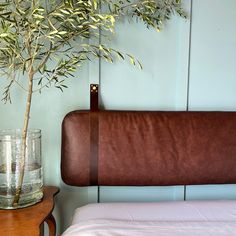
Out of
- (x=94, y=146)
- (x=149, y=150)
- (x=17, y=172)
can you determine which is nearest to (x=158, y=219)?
(x=149, y=150)

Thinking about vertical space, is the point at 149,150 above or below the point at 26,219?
above

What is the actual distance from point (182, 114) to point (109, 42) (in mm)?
583

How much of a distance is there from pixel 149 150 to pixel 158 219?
40 centimetres

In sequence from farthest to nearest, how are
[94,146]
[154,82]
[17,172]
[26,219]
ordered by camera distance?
[154,82] → [94,146] → [17,172] → [26,219]

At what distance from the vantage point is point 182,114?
Answer: 1.71 metres

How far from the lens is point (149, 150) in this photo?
1665 mm

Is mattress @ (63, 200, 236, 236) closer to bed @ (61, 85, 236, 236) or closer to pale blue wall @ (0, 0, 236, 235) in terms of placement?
bed @ (61, 85, 236, 236)

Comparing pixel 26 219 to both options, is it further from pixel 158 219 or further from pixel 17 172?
pixel 158 219

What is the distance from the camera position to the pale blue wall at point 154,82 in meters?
1.75

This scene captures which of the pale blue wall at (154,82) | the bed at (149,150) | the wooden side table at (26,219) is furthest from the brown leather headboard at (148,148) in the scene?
the wooden side table at (26,219)

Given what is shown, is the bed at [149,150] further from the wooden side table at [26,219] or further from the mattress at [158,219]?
the wooden side table at [26,219]

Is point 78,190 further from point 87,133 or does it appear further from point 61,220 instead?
point 87,133

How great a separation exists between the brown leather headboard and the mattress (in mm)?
165

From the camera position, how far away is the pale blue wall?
1.75 m
